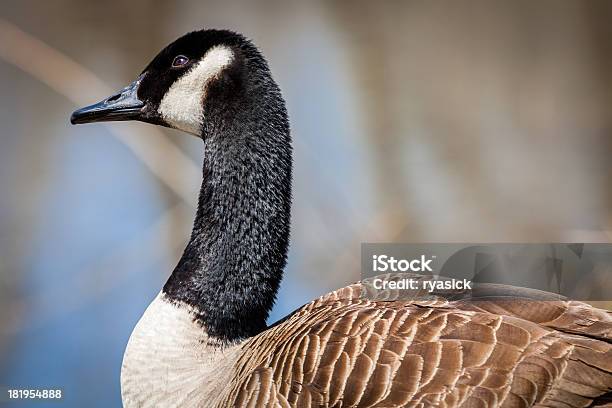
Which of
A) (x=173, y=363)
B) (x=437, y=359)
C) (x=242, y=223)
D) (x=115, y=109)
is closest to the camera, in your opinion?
(x=437, y=359)

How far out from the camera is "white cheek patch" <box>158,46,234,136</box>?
1.53 metres

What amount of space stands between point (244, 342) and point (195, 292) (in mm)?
152

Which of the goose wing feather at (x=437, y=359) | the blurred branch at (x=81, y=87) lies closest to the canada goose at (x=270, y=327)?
the goose wing feather at (x=437, y=359)

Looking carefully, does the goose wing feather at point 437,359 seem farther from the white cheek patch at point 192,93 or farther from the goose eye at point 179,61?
the goose eye at point 179,61

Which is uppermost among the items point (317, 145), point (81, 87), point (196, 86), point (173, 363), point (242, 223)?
point (81, 87)

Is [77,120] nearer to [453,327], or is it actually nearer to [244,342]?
[244,342]

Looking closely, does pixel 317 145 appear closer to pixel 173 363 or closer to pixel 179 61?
pixel 179 61

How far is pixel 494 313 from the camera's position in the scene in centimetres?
124

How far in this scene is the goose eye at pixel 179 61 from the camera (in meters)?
1.56

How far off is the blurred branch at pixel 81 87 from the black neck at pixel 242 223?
710 mm

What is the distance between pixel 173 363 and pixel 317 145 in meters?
1.07

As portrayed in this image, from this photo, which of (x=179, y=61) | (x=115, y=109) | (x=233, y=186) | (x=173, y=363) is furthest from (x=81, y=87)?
(x=173, y=363)

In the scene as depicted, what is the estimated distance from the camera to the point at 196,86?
5.08 ft

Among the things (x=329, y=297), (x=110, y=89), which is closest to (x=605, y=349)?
(x=329, y=297)
